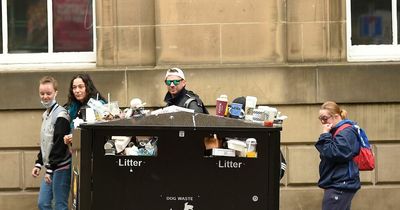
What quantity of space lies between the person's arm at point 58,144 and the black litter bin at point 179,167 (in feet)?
9.77

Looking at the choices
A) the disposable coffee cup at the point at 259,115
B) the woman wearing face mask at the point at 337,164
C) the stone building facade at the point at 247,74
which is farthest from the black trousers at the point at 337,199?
the stone building facade at the point at 247,74

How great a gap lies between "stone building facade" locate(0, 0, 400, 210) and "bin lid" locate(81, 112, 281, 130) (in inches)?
172

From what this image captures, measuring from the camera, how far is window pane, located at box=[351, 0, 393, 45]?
9.95m

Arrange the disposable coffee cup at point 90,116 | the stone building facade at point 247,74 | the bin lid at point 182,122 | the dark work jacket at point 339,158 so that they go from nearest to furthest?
1. the bin lid at point 182,122
2. the disposable coffee cup at point 90,116
3. the dark work jacket at point 339,158
4. the stone building facade at point 247,74

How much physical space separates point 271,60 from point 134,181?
4.79m

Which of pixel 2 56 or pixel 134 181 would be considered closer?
pixel 134 181

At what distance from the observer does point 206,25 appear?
9.34 m

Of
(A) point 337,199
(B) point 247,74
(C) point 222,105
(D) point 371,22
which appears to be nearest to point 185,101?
(C) point 222,105

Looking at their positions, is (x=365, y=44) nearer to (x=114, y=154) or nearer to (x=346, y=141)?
(x=346, y=141)

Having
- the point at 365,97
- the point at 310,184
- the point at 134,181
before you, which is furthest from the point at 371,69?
the point at 134,181

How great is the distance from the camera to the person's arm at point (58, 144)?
782cm

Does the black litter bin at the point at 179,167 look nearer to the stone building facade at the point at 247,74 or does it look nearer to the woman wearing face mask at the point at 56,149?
the woman wearing face mask at the point at 56,149

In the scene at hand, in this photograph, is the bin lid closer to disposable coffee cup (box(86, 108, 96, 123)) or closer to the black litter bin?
the black litter bin

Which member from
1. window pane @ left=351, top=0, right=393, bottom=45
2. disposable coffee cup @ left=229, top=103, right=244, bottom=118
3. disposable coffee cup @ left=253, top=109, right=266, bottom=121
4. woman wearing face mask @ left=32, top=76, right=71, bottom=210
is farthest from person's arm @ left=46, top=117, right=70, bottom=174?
window pane @ left=351, top=0, right=393, bottom=45
